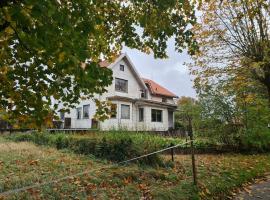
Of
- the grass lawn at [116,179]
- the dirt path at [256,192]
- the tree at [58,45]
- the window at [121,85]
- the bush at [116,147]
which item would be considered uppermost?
the window at [121,85]

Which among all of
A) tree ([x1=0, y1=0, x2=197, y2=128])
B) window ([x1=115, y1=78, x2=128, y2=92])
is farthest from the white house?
tree ([x1=0, y1=0, x2=197, y2=128])

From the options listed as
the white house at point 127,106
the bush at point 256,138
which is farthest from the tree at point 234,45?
the white house at point 127,106

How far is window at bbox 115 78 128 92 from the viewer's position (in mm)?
34487

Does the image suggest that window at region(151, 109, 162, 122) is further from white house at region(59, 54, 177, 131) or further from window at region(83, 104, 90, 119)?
window at region(83, 104, 90, 119)

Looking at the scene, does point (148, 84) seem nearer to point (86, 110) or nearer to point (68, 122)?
point (86, 110)

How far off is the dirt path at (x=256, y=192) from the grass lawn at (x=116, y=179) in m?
0.38

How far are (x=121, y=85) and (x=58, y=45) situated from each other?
31.3 meters

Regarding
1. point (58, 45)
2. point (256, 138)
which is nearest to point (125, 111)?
point (256, 138)

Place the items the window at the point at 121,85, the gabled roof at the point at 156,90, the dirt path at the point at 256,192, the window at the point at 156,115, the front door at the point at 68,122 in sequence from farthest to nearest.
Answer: the gabled roof at the point at 156,90 → the window at the point at 156,115 → the window at the point at 121,85 → the front door at the point at 68,122 → the dirt path at the point at 256,192

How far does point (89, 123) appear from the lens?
1291 inches

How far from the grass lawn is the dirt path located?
1.23 feet

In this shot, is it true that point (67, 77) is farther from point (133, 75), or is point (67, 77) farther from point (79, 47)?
point (133, 75)

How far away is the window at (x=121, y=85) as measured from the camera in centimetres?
3449

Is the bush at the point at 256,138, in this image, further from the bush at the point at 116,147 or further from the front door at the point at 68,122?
the front door at the point at 68,122
